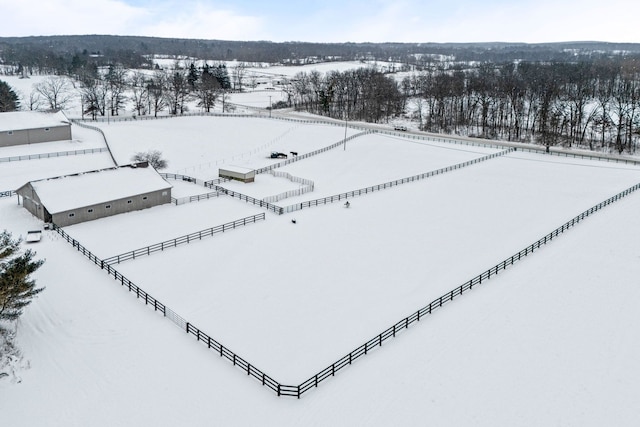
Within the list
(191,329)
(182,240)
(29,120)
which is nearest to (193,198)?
(182,240)

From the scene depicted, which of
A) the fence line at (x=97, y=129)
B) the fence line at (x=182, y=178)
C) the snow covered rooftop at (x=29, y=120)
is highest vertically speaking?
the snow covered rooftop at (x=29, y=120)

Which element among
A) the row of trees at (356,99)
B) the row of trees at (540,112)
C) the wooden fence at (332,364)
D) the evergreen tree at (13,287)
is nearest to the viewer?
the wooden fence at (332,364)

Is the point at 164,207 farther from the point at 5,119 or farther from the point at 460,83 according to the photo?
the point at 460,83

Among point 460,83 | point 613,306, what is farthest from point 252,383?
point 460,83

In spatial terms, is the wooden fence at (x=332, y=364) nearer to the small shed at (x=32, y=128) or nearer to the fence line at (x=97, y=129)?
the fence line at (x=97, y=129)

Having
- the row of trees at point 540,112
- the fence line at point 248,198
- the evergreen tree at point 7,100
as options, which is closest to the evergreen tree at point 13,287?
the fence line at point 248,198

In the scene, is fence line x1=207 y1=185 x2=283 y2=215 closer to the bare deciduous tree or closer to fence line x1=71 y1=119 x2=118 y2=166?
fence line x1=71 y1=119 x2=118 y2=166
